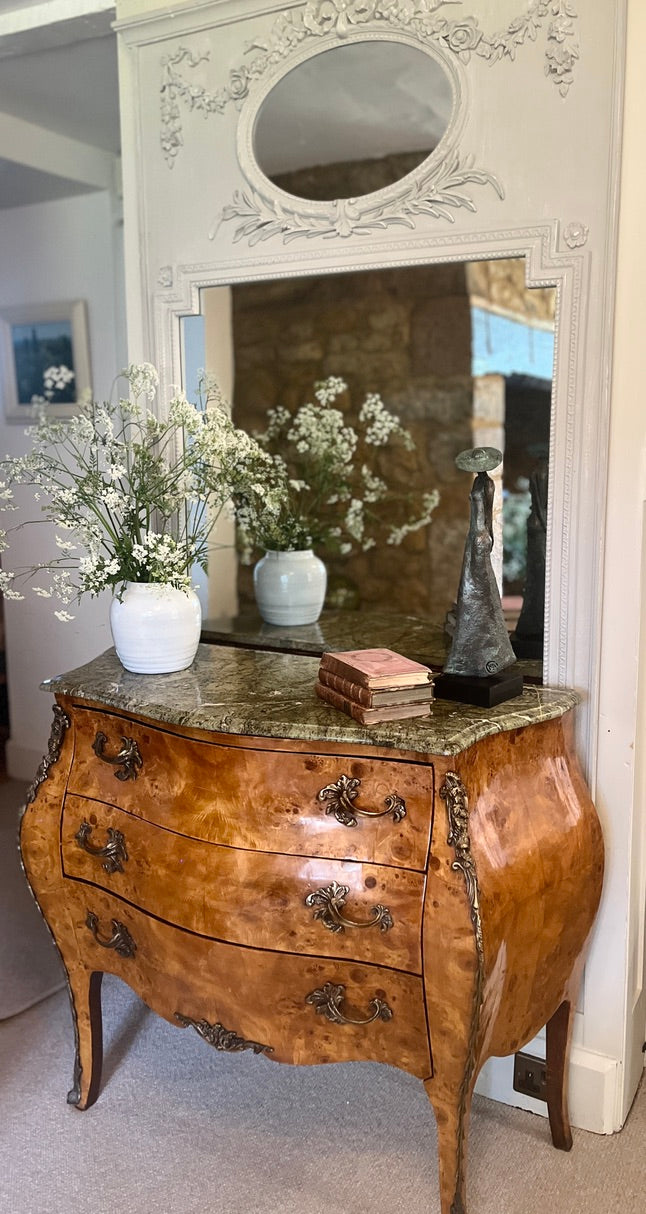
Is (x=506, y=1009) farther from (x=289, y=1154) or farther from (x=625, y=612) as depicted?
(x=625, y=612)

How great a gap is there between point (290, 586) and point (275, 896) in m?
0.95

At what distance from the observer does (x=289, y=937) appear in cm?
165

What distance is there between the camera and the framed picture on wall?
3.62 metres

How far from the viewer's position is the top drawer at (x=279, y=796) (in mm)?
1573

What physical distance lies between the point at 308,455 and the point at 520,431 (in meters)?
0.62

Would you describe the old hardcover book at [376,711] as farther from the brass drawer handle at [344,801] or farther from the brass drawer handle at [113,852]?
the brass drawer handle at [113,852]

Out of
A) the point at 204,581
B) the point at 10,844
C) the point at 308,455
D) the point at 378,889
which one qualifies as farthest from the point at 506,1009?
the point at 10,844

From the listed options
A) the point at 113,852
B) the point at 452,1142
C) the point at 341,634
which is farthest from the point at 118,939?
the point at 341,634

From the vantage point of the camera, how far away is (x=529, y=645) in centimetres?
200

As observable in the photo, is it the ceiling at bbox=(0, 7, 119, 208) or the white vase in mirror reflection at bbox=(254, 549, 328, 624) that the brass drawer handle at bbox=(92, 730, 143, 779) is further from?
the ceiling at bbox=(0, 7, 119, 208)

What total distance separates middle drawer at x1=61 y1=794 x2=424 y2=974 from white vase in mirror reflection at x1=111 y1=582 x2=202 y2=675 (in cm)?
33

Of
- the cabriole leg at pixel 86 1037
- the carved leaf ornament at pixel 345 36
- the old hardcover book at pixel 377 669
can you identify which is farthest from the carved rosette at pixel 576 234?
the cabriole leg at pixel 86 1037

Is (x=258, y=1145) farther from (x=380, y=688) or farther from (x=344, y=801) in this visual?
(x=380, y=688)

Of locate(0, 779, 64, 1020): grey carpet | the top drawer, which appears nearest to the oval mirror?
the top drawer
